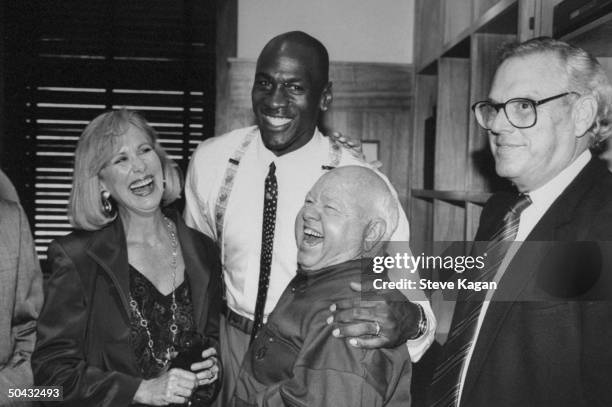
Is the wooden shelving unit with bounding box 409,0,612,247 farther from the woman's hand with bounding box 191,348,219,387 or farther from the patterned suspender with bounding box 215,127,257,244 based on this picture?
the woman's hand with bounding box 191,348,219,387

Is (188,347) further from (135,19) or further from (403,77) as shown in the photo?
(135,19)

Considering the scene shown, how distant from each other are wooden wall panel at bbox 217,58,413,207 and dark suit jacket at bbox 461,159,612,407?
1662 millimetres

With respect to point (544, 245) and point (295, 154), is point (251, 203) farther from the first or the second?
point (544, 245)

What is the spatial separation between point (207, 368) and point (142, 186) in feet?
1.69

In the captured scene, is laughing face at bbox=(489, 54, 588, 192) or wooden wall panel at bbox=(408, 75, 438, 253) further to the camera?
wooden wall panel at bbox=(408, 75, 438, 253)

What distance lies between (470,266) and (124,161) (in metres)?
0.93

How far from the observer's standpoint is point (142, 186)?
4.74 ft

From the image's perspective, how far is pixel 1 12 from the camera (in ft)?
8.63

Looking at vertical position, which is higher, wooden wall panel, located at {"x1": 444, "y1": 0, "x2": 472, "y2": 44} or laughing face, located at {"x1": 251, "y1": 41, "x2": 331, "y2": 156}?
wooden wall panel, located at {"x1": 444, "y1": 0, "x2": 472, "y2": 44}

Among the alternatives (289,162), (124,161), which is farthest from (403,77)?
(124,161)

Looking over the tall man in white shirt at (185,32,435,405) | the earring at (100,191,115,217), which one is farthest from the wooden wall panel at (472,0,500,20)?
the earring at (100,191,115,217)

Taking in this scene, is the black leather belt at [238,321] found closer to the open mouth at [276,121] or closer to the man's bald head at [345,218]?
the man's bald head at [345,218]

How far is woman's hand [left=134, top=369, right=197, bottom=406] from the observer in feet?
4.18

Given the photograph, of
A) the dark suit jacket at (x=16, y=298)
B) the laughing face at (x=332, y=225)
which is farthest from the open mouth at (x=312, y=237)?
the dark suit jacket at (x=16, y=298)
